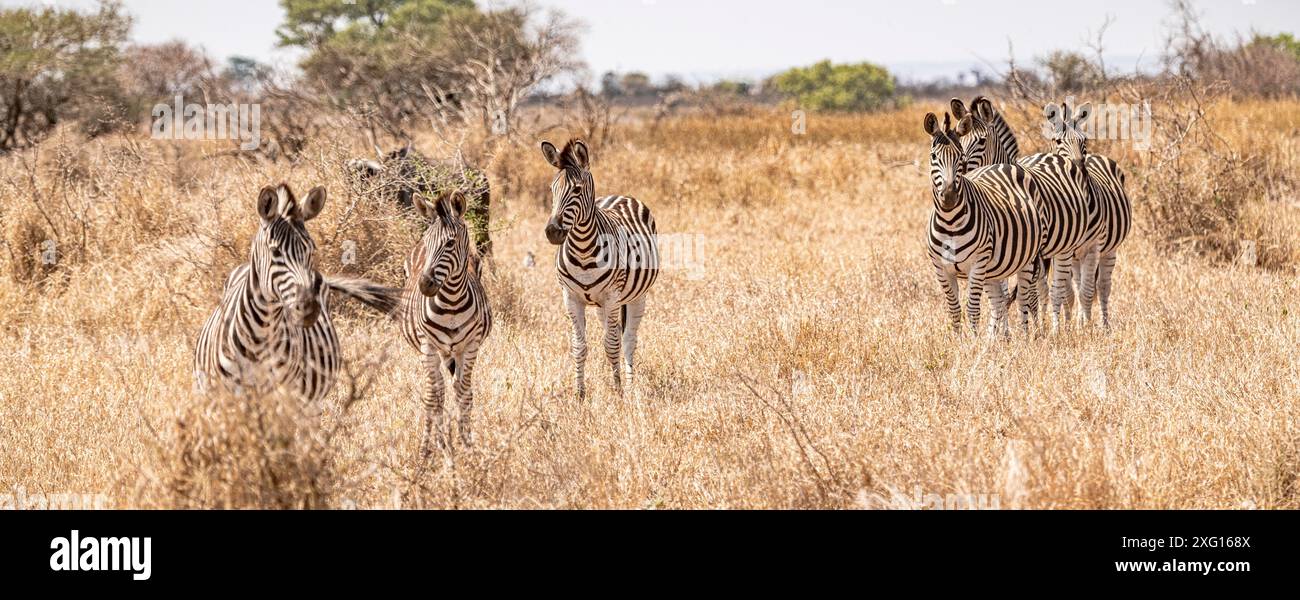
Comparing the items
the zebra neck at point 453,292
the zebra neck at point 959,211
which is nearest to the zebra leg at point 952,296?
the zebra neck at point 959,211

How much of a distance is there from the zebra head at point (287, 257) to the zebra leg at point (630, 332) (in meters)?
3.25

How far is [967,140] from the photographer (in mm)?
9688

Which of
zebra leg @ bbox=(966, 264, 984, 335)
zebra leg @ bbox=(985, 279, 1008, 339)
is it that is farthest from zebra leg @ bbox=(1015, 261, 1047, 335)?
zebra leg @ bbox=(966, 264, 984, 335)

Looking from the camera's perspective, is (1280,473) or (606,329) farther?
(606,329)

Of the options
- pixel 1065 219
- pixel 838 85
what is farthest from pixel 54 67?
pixel 838 85

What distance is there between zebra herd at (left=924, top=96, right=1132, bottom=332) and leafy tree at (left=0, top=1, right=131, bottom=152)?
53.1 feet

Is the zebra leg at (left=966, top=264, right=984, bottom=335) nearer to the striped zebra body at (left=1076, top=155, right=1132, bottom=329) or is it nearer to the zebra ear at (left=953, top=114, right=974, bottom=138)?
the zebra ear at (left=953, top=114, right=974, bottom=138)

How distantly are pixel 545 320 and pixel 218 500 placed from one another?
5.42 meters

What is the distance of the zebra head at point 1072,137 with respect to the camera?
9.50 meters

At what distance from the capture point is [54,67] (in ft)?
69.4

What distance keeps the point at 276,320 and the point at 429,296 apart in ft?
3.06

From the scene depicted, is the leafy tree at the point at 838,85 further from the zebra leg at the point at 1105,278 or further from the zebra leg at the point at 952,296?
the zebra leg at the point at 952,296
